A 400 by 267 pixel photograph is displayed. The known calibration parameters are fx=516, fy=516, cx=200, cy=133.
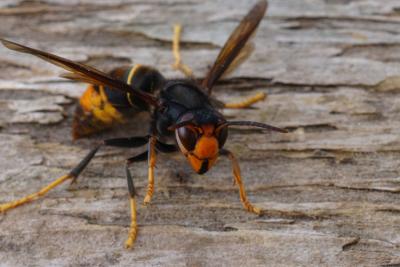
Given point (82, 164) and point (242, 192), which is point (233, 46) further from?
point (82, 164)

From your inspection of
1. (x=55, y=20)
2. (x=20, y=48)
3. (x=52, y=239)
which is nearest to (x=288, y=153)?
(x=52, y=239)

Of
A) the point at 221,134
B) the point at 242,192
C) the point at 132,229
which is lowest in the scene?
the point at 132,229

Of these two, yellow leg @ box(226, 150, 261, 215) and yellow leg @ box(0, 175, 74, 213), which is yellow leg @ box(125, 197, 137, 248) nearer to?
yellow leg @ box(0, 175, 74, 213)

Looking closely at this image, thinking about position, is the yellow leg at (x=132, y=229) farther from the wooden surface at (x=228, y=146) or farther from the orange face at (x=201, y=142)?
the orange face at (x=201, y=142)

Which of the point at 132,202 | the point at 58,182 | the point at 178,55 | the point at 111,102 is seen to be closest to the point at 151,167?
the point at 132,202

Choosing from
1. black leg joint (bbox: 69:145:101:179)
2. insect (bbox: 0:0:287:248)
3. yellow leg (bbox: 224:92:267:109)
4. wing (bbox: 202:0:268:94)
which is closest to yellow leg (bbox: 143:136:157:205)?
insect (bbox: 0:0:287:248)

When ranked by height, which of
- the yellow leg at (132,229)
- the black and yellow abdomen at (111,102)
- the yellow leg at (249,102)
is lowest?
the yellow leg at (132,229)

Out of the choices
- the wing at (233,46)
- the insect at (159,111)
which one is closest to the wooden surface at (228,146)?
the insect at (159,111)
